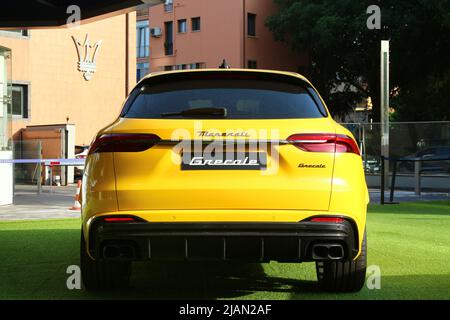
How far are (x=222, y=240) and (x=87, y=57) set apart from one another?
28.5 metres

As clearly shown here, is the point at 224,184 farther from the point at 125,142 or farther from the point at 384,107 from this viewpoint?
the point at 384,107

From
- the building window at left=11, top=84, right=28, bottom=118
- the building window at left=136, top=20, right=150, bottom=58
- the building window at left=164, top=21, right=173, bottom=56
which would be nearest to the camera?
the building window at left=11, top=84, right=28, bottom=118

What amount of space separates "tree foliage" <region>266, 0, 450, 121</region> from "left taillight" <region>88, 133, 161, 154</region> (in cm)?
3145

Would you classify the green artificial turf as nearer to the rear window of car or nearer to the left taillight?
the left taillight

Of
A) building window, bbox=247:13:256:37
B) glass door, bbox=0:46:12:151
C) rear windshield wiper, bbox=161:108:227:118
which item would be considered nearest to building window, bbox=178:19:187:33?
building window, bbox=247:13:256:37

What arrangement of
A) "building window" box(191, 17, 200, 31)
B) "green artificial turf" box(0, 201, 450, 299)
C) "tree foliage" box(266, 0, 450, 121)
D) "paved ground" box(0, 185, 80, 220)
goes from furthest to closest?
"building window" box(191, 17, 200, 31) < "tree foliage" box(266, 0, 450, 121) < "paved ground" box(0, 185, 80, 220) < "green artificial turf" box(0, 201, 450, 299)

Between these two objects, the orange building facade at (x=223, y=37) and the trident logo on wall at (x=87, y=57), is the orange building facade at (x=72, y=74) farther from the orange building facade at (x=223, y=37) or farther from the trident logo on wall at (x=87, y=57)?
the orange building facade at (x=223, y=37)

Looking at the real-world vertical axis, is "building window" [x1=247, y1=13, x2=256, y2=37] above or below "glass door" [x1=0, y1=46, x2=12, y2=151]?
above

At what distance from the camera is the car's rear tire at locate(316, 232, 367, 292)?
5.11 meters

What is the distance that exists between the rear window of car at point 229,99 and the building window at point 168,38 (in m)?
46.9

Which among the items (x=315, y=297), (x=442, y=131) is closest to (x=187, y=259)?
(x=315, y=297)

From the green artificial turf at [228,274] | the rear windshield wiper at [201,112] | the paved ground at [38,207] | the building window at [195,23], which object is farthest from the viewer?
the building window at [195,23]

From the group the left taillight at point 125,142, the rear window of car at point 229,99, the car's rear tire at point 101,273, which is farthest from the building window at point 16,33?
the left taillight at point 125,142

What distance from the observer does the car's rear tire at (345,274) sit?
511 centimetres
